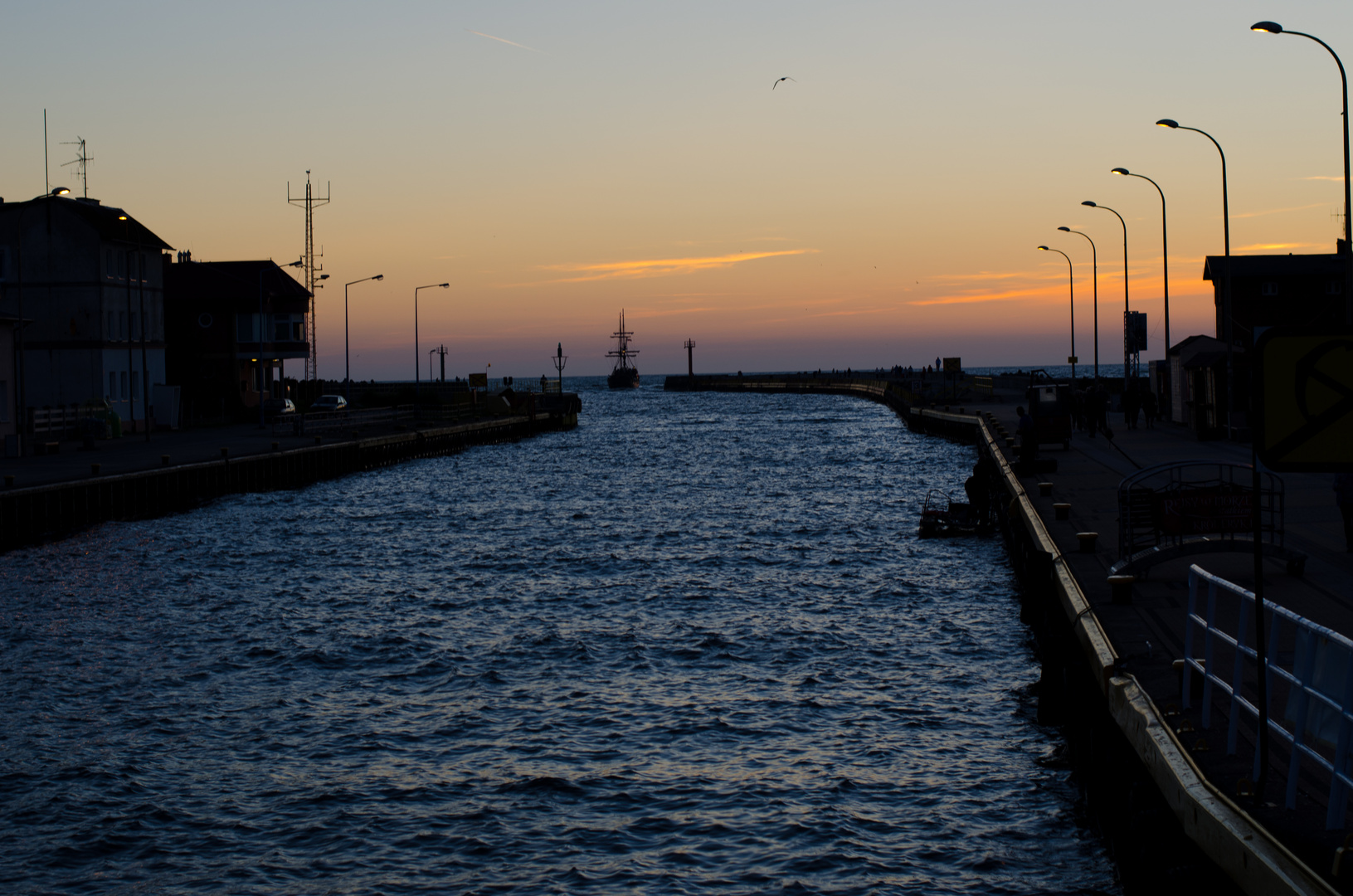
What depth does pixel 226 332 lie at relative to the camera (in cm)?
8325

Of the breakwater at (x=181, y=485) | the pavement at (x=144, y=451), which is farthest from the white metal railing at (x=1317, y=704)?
the pavement at (x=144, y=451)

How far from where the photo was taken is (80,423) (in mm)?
56531

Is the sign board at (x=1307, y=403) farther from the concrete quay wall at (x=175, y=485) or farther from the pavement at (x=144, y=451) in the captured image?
the pavement at (x=144, y=451)

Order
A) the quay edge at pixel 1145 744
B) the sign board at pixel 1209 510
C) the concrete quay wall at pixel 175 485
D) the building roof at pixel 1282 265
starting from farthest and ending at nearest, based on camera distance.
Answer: the building roof at pixel 1282 265
the concrete quay wall at pixel 175 485
the sign board at pixel 1209 510
the quay edge at pixel 1145 744

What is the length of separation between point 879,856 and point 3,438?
47.3 meters

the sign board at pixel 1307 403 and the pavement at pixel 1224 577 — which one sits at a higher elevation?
the sign board at pixel 1307 403

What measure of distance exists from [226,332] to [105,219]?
20950mm

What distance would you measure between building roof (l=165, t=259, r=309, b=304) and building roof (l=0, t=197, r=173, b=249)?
16.9 m

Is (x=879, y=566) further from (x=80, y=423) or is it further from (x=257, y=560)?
(x=80, y=423)

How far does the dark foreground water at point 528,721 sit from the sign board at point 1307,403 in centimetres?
582

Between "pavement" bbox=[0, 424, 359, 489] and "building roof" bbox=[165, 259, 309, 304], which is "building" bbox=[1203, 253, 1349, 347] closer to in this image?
"pavement" bbox=[0, 424, 359, 489]

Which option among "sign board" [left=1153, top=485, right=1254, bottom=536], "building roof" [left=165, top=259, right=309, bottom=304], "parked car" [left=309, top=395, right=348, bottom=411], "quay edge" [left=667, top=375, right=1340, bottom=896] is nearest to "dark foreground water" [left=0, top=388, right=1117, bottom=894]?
"quay edge" [left=667, top=375, right=1340, bottom=896]

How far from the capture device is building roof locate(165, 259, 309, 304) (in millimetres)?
82750

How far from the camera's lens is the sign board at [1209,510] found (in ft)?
57.1
